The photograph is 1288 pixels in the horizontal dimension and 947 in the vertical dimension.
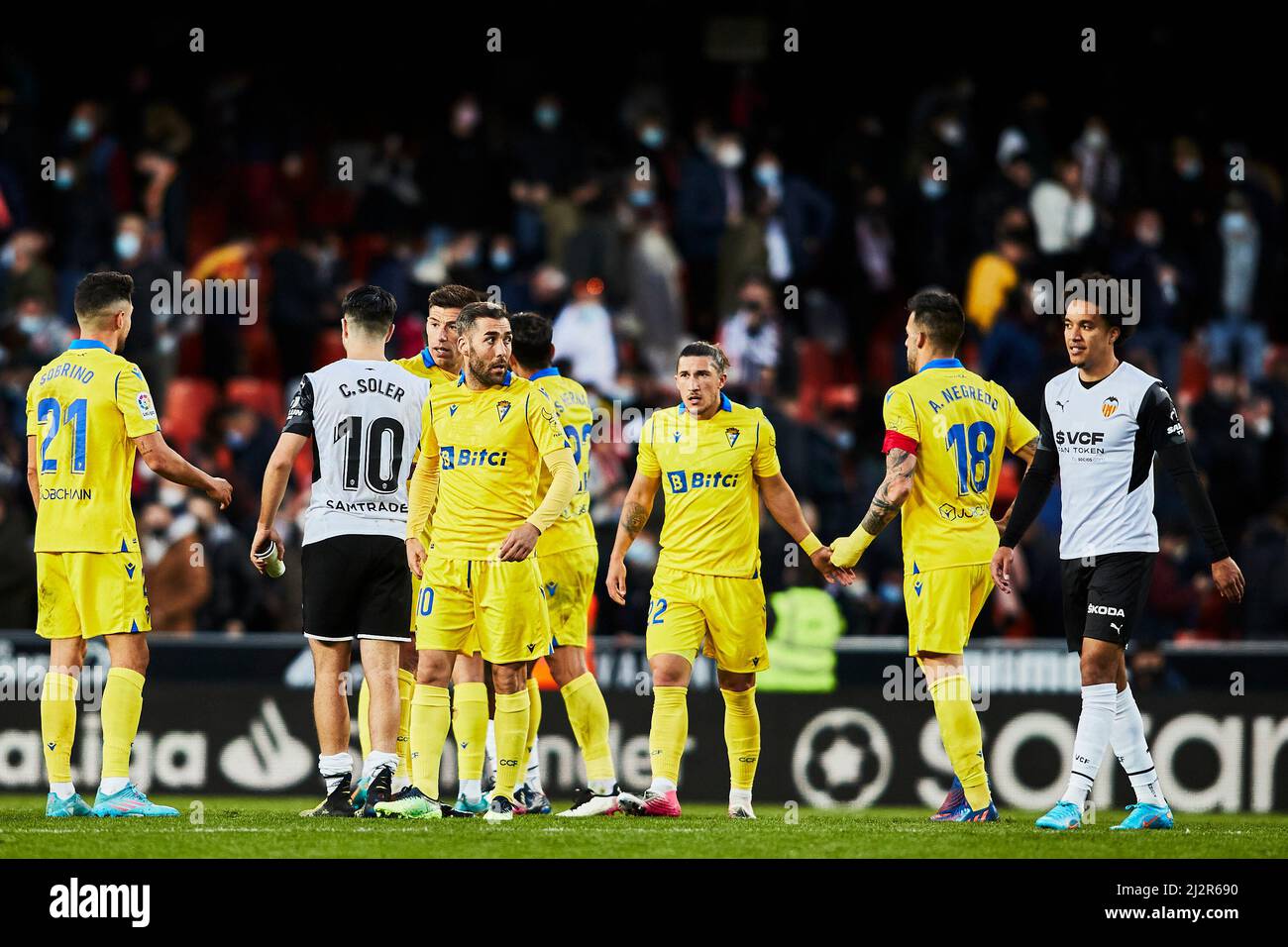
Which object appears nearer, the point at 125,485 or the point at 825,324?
the point at 125,485

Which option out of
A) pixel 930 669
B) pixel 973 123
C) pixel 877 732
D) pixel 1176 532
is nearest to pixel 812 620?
pixel 877 732

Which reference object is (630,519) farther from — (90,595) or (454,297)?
(90,595)

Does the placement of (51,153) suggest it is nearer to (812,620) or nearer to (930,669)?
(812,620)

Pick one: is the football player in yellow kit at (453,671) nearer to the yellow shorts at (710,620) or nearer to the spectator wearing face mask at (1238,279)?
the yellow shorts at (710,620)

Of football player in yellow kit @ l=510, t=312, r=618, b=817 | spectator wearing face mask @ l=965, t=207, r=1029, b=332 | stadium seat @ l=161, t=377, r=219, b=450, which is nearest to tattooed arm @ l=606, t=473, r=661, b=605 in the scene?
football player in yellow kit @ l=510, t=312, r=618, b=817

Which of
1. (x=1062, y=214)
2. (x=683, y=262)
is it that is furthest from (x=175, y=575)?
(x=1062, y=214)

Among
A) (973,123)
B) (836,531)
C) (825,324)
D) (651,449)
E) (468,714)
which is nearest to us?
(468,714)

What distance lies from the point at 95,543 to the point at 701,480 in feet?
9.34

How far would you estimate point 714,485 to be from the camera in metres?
9.54

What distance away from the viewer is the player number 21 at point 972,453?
921cm

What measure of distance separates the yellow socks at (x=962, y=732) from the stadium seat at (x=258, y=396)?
8.46 metres

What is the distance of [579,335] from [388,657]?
7.77 m

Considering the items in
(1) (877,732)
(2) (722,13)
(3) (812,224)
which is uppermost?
(2) (722,13)

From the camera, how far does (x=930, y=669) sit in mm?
9164
